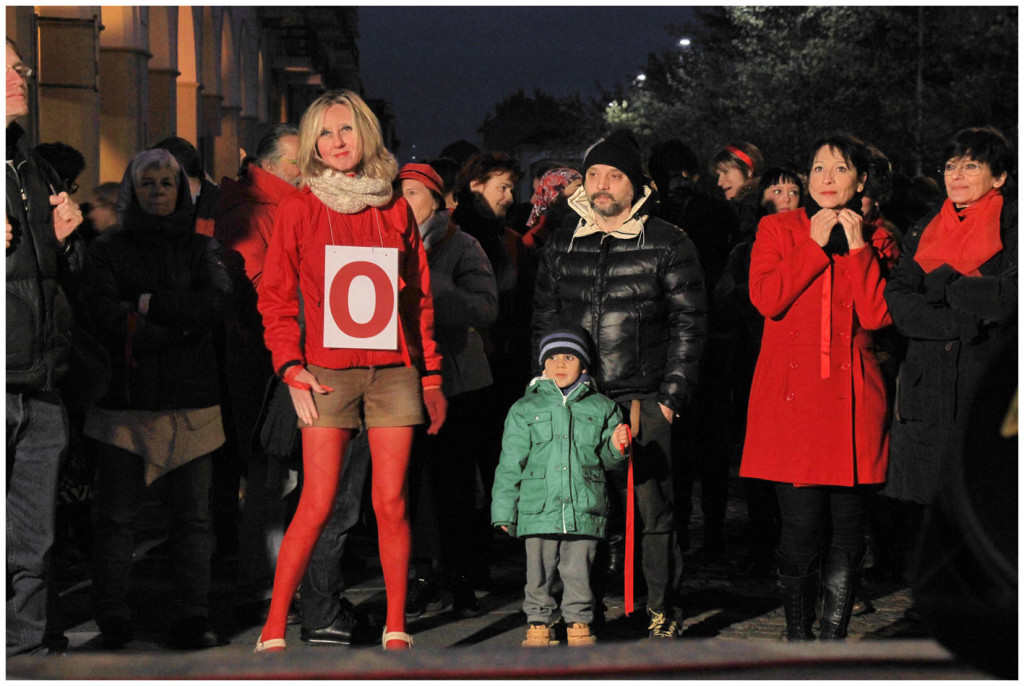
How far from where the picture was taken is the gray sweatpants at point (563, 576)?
5.52m

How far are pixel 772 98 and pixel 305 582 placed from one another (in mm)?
30929

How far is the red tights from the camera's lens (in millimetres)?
5207

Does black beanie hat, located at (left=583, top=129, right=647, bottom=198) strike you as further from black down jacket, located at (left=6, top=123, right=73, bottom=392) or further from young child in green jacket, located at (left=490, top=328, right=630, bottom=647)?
black down jacket, located at (left=6, top=123, right=73, bottom=392)

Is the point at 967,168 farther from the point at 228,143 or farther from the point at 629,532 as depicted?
the point at 228,143

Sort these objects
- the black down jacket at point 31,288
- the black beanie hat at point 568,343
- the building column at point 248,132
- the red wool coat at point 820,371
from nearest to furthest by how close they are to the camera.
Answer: the black down jacket at point 31,288 < the red wool coat at point 820,371 < the black beanie hat at point 568,343 < the building column at point 248,132

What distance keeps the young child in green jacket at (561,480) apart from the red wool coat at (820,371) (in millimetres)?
613

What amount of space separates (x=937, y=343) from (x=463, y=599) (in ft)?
7.90

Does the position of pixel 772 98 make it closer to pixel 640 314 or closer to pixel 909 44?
pixel 909 44

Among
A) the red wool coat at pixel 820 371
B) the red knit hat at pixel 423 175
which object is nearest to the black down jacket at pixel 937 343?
the red wool coat at pixel 820 371

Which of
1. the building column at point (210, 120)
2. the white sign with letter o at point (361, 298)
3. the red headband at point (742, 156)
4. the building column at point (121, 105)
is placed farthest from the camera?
the building column at point (210, 120)

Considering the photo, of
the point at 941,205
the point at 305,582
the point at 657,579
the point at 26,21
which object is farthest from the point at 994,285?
the point at 26,21

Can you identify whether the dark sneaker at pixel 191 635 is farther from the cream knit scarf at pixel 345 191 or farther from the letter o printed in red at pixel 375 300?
the cream knit scarf at pixel 345 191

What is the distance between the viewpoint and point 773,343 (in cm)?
559

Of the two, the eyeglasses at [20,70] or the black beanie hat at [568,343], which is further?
the black beanie hat at [568,343]
